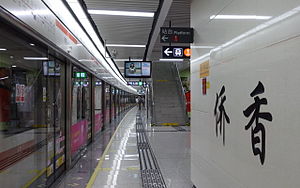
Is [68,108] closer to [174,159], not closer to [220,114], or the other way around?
[174,159]

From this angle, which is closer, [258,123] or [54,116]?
[258,123]

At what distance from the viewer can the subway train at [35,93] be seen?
9.48 ft

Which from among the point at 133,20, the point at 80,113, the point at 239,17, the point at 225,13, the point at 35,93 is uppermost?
the point at 133,20

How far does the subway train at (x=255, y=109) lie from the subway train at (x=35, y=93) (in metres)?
2.22

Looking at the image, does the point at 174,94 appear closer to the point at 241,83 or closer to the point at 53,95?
the point at 53,95

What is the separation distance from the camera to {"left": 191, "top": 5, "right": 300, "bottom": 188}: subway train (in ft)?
5.48

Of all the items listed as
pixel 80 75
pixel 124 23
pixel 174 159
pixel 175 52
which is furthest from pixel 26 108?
pixel 124 23

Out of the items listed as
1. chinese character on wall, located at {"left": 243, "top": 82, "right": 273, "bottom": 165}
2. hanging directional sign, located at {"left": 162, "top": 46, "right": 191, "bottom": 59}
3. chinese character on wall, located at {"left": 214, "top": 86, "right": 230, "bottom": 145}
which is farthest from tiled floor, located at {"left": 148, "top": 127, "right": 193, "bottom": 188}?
hanging directional sign, located at {"left": 162, "top": 46, "right": 191, "bottom": 59}

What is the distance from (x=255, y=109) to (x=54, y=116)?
3.57m

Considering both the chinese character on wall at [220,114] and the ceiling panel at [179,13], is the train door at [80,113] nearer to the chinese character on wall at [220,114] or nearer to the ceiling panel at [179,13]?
the ceiling panel at [179,13]

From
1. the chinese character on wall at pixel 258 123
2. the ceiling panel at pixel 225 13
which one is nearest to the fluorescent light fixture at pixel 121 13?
the ceiling panel at pixel 225 13

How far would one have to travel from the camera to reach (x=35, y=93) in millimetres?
3715

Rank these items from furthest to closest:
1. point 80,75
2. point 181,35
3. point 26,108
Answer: point 80,75 → point 181,35 → point 26,108

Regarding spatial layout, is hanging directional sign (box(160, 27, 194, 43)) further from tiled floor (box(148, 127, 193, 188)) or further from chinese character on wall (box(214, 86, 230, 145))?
tiled floor (box(148, 127, 193, 188))
